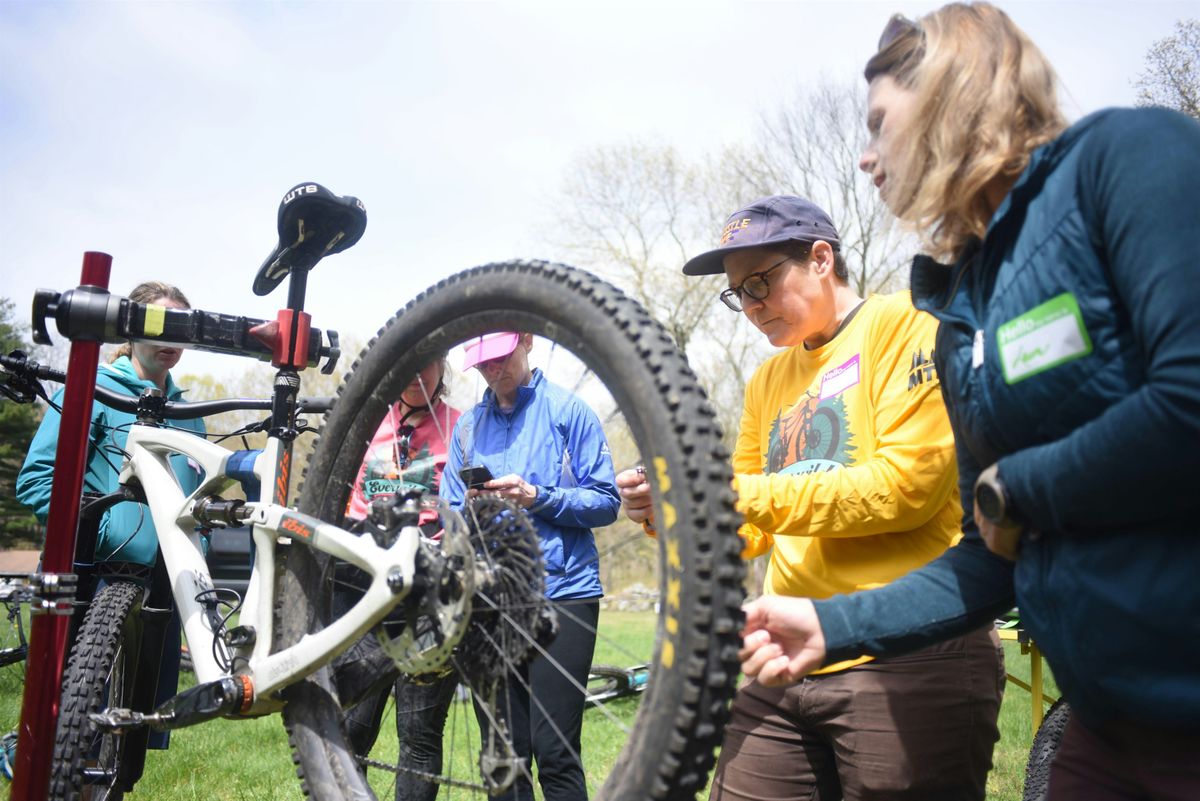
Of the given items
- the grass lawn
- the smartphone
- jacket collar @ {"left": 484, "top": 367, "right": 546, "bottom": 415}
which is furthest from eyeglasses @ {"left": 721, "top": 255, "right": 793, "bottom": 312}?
the grass lawn

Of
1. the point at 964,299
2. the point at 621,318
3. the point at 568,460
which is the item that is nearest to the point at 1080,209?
the point at 964,299

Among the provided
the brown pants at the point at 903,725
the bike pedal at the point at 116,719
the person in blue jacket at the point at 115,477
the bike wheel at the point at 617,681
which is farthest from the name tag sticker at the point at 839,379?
the bike wheel at the point at 617,681

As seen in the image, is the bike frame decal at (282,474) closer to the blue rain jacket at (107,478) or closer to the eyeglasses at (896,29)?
the blue rain jacket at (107,478)

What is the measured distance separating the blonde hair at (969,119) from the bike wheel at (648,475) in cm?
52

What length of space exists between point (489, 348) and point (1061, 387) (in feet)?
7.07

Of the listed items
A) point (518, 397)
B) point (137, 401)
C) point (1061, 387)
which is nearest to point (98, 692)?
point (137, 401)

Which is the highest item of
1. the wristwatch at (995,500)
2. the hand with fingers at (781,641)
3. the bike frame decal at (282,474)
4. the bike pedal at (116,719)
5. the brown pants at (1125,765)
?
the bike frame decal at (282,474)

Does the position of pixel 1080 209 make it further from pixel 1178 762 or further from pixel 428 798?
pixel 428 798

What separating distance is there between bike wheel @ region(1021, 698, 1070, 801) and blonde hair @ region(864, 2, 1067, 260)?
8.78 feet

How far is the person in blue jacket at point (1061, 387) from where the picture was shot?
3.90 ft

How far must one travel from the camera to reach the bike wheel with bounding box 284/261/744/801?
1430 millimetres

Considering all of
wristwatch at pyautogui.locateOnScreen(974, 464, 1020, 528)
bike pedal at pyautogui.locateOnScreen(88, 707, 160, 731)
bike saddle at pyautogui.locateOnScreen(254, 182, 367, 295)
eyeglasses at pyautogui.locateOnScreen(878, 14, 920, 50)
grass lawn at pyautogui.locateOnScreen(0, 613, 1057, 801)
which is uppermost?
eyeglasses at pyautogui.locateOnScreen(878, 14, 920, 50)

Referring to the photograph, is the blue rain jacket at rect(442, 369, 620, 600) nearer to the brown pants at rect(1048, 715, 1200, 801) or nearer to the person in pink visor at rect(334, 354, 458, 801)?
the person in pink visor at rect(334, 354, 458, 801)

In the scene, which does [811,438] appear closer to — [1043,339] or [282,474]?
[1043,339]
